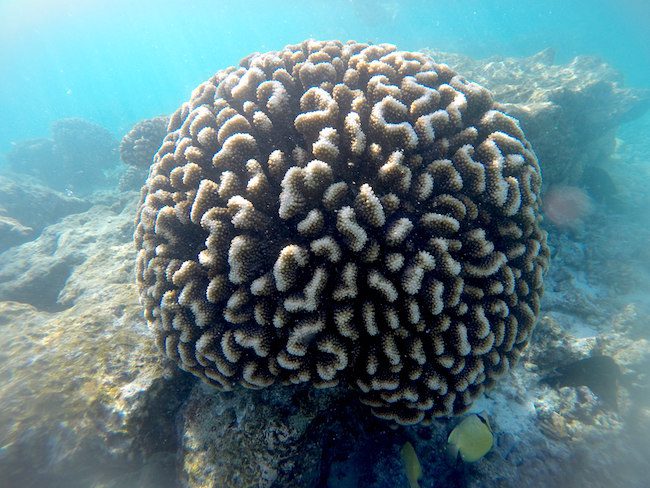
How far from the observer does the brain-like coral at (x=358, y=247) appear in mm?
2604

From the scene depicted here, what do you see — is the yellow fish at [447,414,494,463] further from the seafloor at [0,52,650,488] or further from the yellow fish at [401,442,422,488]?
the seafloor at [0,52,650,488]

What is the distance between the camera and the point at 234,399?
10.9ft

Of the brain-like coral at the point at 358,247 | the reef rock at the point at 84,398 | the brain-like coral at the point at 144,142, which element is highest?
the brain-like coral at the point at 144,142

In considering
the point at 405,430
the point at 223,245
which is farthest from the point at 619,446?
the point at 223,245

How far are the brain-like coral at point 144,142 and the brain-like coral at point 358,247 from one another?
29.2 ft

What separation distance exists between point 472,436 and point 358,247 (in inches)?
90.3

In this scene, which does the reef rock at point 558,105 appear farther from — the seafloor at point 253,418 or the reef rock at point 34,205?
the reef rock at point 34,205

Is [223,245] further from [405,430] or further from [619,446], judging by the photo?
[619,446]

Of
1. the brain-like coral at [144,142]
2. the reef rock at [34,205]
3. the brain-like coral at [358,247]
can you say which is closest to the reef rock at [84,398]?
the brain-like coral at [358,247]

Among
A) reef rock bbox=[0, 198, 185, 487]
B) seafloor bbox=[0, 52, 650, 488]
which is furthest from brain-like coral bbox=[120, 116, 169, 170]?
reef rock bbox=[0, 198, 185, 487]

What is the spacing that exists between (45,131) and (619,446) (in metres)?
71.2

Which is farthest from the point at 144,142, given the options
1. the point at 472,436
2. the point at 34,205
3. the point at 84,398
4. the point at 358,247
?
the point at 472,436

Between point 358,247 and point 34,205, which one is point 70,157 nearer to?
point 34,205

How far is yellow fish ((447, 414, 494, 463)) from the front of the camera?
322 centimetres
